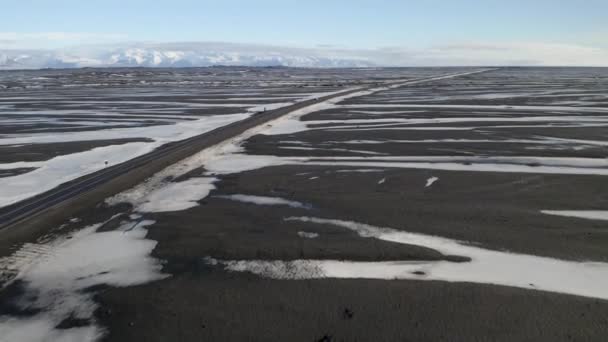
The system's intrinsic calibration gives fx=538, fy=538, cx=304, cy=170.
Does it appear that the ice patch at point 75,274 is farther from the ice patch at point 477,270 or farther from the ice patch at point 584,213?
the ice patch at point 584,213

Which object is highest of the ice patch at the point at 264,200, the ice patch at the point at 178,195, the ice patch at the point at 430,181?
the ice patch at the point at 430,181

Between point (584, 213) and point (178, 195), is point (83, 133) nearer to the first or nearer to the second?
point (178, 195)

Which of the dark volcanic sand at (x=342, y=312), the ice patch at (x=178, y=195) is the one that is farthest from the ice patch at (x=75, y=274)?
the ice patch at (x=178, y=195)

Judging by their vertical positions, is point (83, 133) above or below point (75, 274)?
above

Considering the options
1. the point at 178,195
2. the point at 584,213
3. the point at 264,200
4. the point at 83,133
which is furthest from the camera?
the point at 83,133

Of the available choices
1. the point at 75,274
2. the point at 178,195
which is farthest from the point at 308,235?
the point at 178,195

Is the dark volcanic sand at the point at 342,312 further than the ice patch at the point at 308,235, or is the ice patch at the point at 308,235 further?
the ice patch at the point at 308,235

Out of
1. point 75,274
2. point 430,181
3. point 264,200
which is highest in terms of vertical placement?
point 430,181

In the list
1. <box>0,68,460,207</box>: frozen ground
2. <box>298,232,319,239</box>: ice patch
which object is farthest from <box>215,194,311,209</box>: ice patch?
<box>0,68,460,207</box>: frozen ground

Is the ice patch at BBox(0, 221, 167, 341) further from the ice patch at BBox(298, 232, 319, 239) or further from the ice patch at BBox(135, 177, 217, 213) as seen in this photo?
the ice patch at BBox(298, 232, 319, 239)
